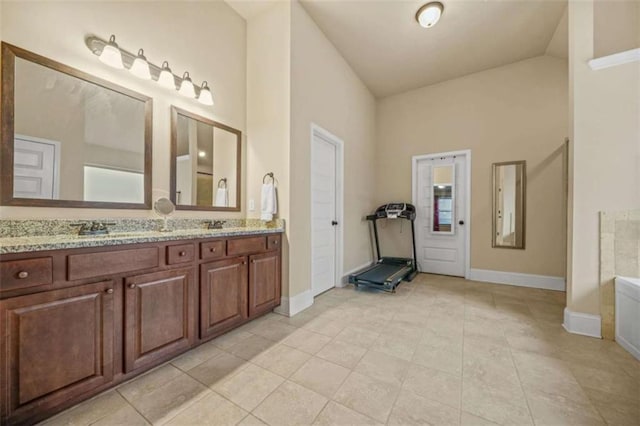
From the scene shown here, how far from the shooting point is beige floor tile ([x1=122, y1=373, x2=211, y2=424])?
132 centimetres

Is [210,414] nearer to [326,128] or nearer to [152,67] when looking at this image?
[152,67]

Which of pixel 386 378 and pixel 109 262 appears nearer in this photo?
pixel 109 262

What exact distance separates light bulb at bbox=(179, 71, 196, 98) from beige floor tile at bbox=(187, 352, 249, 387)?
234 cm

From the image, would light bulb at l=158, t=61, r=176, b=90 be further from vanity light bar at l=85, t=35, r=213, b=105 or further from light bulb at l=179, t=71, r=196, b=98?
light bulb at l=179, t=71, r=196, b=98

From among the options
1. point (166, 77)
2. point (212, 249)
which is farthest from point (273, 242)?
point (166, 77)

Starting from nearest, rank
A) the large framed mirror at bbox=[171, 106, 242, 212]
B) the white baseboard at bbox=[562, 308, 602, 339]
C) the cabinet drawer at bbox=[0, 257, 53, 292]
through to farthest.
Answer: the cabinet drawer at bbox=[0, 257, 53, 292] → the white baseboard at bbox=[562, 308, 602, 339] → the large framed mirror at bbox=[171, 106, 242, 212]

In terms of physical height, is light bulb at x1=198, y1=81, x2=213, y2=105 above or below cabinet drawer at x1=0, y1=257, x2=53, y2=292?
above

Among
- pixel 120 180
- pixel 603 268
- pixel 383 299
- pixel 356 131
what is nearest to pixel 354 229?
pixel 383 299

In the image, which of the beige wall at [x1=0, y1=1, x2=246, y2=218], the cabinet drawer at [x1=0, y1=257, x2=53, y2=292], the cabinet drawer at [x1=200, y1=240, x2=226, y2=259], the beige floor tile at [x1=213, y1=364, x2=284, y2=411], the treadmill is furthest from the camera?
the treadmill

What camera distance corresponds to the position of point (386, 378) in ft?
5.30

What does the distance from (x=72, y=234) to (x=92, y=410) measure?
108 cm

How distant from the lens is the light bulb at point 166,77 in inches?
83.4

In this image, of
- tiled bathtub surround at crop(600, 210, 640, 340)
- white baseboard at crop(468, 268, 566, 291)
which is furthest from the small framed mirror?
tiled bathtub surround at crop(600, 210, 640, 340)

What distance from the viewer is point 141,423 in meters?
1.26
